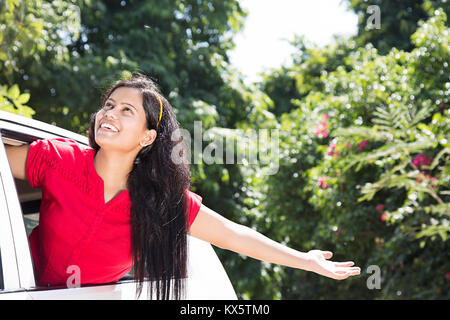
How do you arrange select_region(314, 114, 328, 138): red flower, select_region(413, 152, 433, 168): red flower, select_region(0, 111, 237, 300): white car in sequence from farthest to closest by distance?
select_region(314, 114, 328, 138): red flower, select_region(413, 152, 433, 168): red flower, select_region(0, 111, 237, 300): white car

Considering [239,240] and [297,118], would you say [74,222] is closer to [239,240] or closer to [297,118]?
[239,240]

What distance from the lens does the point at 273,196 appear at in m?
8.88

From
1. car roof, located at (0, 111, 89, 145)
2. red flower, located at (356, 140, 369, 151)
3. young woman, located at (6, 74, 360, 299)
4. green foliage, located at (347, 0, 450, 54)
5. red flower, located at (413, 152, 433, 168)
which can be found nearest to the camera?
car roof, located at (0, 111, 89, 145)

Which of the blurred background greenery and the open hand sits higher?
the blurred background greenery

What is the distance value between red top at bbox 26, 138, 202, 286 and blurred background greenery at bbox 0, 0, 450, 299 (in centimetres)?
252

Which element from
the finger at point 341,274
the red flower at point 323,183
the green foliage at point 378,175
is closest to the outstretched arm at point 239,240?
the finger at point 341,274

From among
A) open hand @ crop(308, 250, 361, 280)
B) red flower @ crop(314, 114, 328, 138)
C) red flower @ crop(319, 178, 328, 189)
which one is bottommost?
open hand @ crop(308, 250, 361, 280)

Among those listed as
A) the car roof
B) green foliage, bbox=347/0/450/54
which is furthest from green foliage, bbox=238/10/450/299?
green foliage, bbox=347/0/450/54

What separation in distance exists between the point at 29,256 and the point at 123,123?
61cm

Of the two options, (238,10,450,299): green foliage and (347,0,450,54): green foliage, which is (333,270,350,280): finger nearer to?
(238,10,450,299): green foliage

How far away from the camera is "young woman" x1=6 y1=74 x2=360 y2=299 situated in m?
2.02

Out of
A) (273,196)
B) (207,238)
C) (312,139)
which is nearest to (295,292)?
(273,196)
